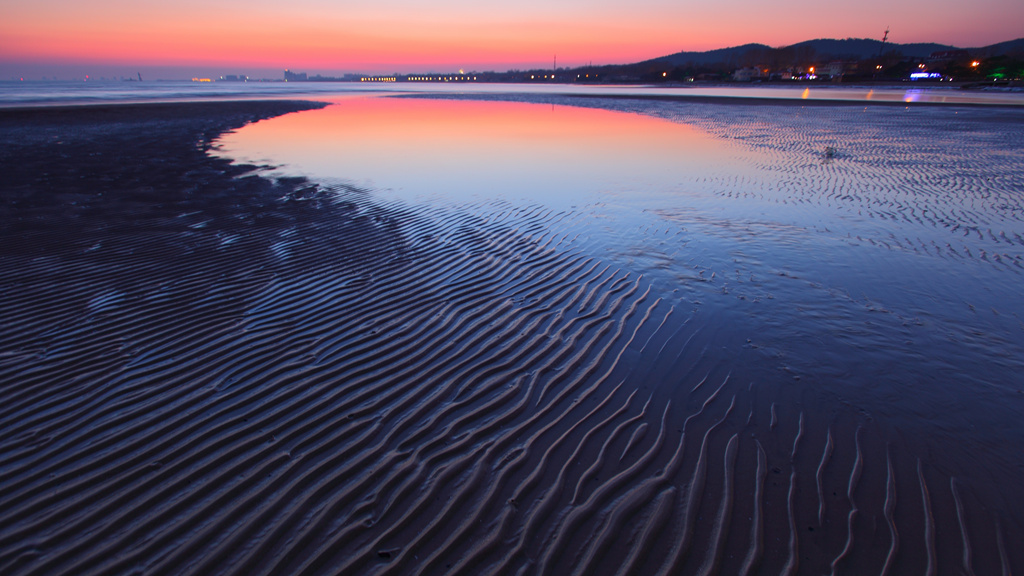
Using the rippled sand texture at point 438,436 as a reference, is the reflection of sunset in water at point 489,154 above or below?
above

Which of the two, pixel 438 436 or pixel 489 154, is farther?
pixel 489 154

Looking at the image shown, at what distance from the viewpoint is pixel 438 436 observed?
12.1 feet

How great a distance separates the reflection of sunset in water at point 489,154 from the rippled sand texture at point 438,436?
234 inches

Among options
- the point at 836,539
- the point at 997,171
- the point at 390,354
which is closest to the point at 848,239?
the point at 836,539

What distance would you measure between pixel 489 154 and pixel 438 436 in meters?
14.9

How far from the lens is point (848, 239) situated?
326 inches

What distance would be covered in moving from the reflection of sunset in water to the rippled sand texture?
19.5 feet

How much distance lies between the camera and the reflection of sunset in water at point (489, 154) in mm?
12609

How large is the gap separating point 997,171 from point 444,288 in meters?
17.3

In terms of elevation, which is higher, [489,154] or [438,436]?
[489,154]

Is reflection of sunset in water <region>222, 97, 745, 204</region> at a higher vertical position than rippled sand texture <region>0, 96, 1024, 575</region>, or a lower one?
higher

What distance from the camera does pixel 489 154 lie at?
17234 millimetres

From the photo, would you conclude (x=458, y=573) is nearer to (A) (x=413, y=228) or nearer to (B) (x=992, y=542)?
(B) (x=992, y=542)

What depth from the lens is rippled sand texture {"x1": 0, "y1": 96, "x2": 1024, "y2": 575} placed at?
111 inches
